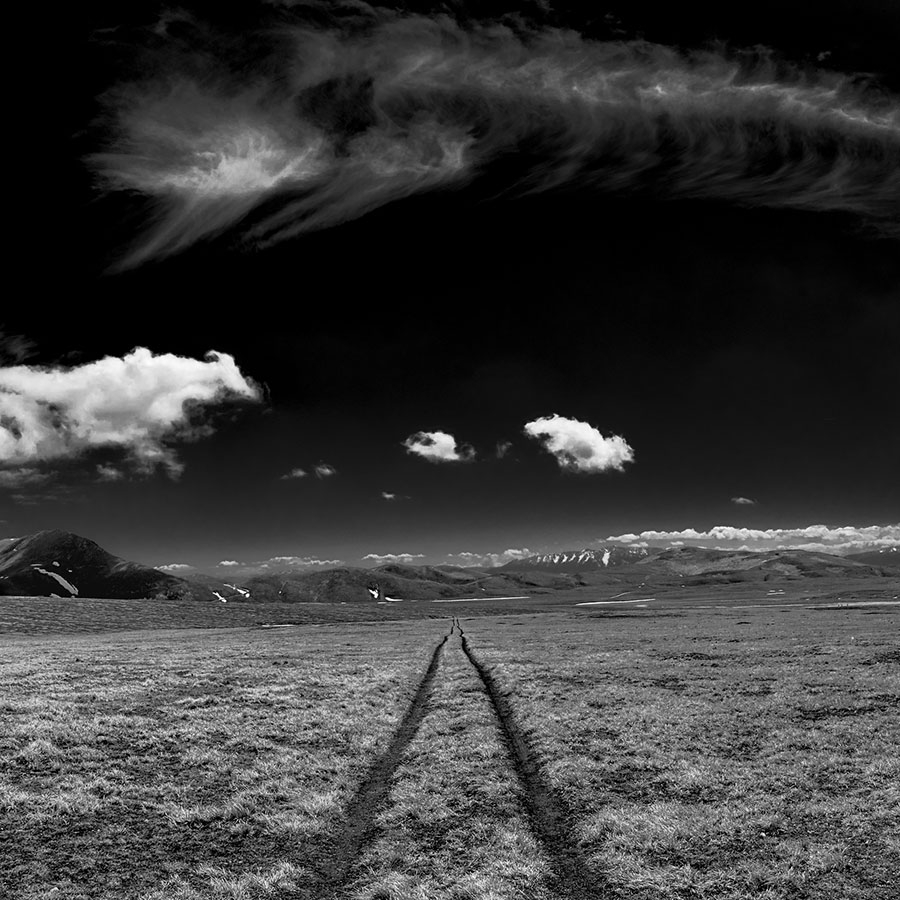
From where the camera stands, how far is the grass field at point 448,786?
13.1 meters

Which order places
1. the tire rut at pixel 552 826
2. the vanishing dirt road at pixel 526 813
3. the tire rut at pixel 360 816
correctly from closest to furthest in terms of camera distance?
1. the tire rut at pixel 552 826
2. the vanishing dirt road at pixel 526 813
3. the tire rut at pixel 360 816

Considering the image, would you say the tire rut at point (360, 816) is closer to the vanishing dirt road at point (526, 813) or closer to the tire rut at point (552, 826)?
the vanishing dirt road at point (526, 813)

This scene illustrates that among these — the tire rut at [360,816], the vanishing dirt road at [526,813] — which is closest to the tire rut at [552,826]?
the vanishing dirt road at [526,813]

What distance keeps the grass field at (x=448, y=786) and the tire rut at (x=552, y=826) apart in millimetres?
67

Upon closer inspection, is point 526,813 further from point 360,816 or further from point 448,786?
point 360,816

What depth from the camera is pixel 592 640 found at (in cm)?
6009

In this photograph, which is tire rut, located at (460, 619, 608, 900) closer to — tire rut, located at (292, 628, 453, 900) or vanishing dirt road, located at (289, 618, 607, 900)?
vanishing dirt road, located at (289, 618, 607, 900)

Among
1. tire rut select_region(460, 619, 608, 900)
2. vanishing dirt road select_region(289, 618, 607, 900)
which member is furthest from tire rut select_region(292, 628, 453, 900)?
tire rut select_region(460, 619, 608, 900)

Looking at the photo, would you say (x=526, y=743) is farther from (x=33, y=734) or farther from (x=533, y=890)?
(x=33, y=734)

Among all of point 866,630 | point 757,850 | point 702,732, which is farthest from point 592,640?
point 757,850

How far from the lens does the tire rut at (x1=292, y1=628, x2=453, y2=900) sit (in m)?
13.1

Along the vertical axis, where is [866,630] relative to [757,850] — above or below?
below

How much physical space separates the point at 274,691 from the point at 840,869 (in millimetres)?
26532

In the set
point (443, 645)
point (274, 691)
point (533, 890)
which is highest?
point (533, 890)
